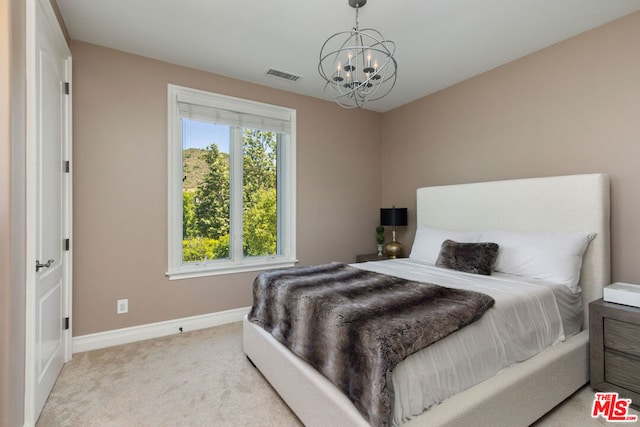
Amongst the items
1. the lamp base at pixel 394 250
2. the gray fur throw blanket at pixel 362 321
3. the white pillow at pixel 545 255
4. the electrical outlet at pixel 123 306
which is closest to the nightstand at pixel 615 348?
the white pillow at pixel 545 255

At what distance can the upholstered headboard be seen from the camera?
237cm

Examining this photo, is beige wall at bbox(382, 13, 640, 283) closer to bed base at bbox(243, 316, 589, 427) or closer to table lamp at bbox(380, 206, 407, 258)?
table lamp at bbox(380, 206, 407, 258)

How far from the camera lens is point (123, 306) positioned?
2.88 m

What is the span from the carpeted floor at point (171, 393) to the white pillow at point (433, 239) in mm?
1406

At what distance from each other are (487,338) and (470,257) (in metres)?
1.10

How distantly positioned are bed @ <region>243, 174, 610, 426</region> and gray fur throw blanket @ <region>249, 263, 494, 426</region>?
0.35 ft

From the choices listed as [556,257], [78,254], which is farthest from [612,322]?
[78,254]

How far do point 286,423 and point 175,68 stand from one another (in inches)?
131

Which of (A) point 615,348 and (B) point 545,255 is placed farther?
(B) point 545,255

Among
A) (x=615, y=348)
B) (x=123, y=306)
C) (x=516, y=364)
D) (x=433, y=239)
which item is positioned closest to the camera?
(x=516, y=364)

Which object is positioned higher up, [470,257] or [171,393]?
[470,257]

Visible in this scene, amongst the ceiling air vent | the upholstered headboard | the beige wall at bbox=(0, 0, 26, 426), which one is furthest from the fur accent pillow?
the beige wall at bbox=(0, 0, 26, 426)

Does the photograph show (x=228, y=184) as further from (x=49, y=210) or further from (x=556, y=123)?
(x=556, y=123)

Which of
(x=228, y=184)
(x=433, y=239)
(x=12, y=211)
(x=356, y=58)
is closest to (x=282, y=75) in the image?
(x=356, y=58)
